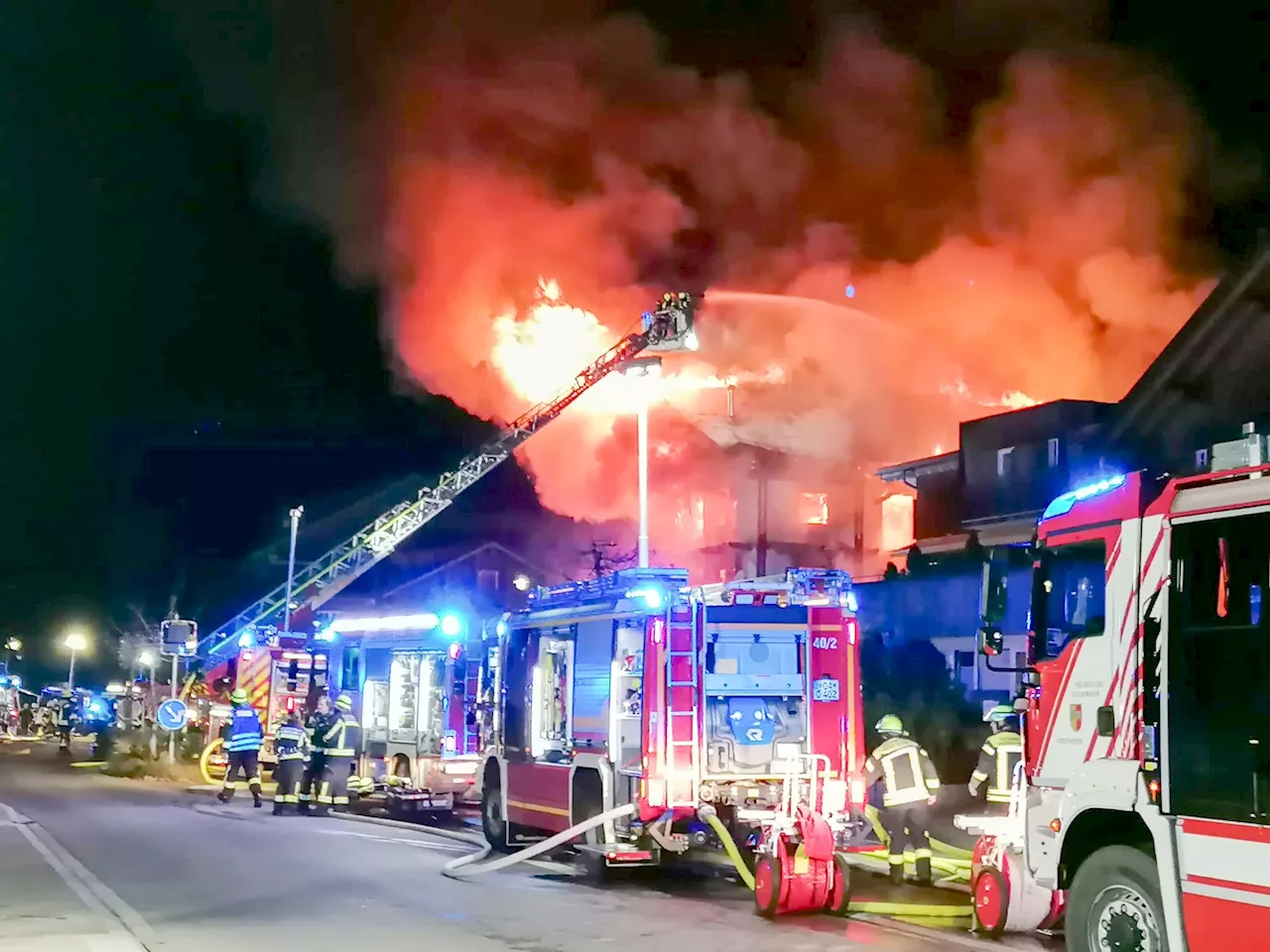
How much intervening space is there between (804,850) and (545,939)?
1.98 m

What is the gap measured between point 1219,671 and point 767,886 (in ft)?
14.1

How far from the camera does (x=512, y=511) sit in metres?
59.6

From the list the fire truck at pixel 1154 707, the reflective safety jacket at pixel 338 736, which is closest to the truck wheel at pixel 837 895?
the fire truck at pixel 1154 707

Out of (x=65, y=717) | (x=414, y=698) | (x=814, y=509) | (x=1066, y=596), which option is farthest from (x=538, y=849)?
(x=65, y=717)

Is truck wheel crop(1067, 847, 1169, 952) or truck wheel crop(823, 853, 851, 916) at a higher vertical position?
truck wheel crop(1067, 847, 1169, 952)

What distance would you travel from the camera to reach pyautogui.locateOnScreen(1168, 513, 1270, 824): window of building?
19.5 feet

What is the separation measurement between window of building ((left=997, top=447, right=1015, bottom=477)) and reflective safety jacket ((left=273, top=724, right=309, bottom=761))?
17.3 metres

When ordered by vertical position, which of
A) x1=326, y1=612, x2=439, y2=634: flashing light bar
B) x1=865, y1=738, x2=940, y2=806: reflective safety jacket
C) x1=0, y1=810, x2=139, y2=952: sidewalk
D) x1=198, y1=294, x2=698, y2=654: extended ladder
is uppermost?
x1=198, y1=294, x2=698, y2=654: extended ladder

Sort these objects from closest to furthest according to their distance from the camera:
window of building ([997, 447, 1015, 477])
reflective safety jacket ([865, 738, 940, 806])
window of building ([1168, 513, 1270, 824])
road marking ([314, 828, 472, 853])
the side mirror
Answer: window of building ([1168, 513, 1270, 824]) < the side mirror < reflective safety jacket ([865, 738, 940, 806]) < road marking ([314, 828, 472, 853]) < window of building ([997, 447, 1015, 477])

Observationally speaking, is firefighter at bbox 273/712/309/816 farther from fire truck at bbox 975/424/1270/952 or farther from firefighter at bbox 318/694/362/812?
fire truck at bbox 975/424/1270/952

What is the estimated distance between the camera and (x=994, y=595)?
725 centimetres

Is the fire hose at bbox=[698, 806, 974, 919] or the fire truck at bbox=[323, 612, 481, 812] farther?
the fire truck at bbox=[323, 612, 481, 812]

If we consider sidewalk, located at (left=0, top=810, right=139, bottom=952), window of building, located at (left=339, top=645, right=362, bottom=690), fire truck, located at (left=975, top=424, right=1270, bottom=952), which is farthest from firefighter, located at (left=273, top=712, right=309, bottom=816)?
fire truck, located at (left=975, top=424, right=1270, bottom=952)

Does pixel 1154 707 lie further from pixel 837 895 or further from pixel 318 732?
pixel 318 732
